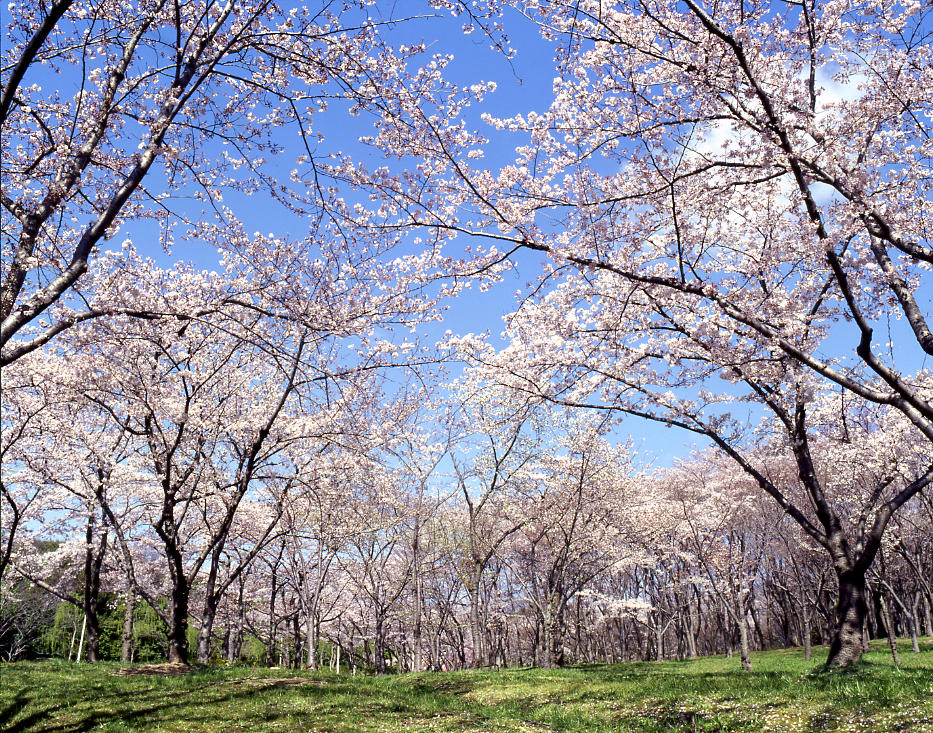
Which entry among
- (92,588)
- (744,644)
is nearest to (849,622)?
(744,644)

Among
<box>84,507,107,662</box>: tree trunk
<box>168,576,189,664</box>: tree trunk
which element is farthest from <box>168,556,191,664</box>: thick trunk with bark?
<box>84,507,107,662</box>: tree trunk

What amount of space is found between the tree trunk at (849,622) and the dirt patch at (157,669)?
13372mm

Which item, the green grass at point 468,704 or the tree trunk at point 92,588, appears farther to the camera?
the tree trunk at point 92,588

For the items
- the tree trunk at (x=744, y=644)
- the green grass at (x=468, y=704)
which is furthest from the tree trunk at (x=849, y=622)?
the tree trunk at (x=744, y=644)

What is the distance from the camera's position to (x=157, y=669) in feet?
42.1

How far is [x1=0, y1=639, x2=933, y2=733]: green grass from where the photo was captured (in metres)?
7.29

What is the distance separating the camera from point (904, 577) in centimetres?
3738

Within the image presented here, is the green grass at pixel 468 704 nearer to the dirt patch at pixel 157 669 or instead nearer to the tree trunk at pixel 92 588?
the dirt patch at pixel 157 669

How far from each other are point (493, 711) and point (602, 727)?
2.66 metres

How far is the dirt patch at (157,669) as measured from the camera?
1245 cm

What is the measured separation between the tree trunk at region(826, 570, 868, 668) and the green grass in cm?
44

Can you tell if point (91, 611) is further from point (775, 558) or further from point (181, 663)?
point (775, 558)

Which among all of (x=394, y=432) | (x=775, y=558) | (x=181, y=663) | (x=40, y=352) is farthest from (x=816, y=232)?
(x=775, y=558)

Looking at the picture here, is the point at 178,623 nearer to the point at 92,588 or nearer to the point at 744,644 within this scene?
the point at 92,588
